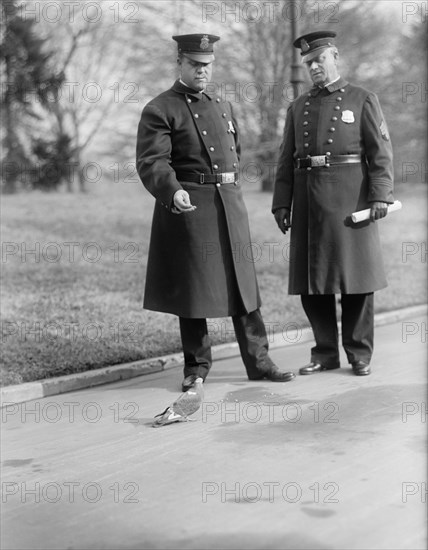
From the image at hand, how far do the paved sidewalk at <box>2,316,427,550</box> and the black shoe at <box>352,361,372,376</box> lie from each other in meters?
0.09

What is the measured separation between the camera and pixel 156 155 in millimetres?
6012

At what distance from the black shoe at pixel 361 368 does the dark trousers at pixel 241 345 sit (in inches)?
24.1

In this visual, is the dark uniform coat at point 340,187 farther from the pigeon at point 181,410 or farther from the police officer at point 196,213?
the pigeon at point 181,410

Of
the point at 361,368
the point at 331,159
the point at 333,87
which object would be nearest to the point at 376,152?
the point at 331,159

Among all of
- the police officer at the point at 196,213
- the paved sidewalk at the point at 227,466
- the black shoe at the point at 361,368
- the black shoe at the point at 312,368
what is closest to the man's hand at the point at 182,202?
the police officer at the point at 196,213

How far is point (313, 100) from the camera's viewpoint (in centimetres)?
657

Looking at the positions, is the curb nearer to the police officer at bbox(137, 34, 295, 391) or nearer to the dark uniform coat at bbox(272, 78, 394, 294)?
the police officer at bbox(137, 34, 295, 391)

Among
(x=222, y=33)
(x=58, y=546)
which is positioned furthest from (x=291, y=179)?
(x=222, y=33)

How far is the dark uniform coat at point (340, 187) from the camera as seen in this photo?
6453 mm

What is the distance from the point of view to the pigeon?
17.9 ft

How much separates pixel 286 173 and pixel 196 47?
1.23 m

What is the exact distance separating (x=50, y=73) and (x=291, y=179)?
2278 centimetres

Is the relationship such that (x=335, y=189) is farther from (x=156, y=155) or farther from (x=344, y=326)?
(x=156, y=155)

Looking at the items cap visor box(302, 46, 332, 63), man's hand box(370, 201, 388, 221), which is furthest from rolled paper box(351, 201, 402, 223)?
cap visor box(302, 46, 332, 63)
